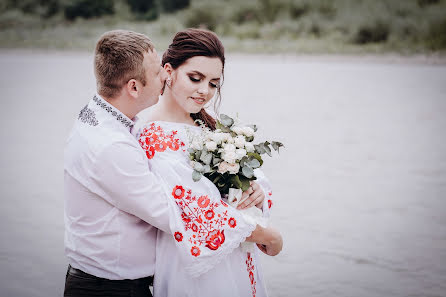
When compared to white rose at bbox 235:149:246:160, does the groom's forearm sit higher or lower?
lower

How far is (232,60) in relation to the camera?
67.5 feet

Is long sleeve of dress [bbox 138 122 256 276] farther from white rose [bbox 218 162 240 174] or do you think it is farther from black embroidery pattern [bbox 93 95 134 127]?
black embroidery pattern [bbox 93 95 134 127]

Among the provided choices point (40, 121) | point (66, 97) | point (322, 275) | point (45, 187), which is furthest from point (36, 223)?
point (66, 97)

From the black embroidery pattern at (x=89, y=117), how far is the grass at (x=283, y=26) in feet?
58.1

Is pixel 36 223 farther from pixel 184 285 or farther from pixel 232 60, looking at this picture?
pixel 232 60

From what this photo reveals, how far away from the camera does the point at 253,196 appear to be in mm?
2738

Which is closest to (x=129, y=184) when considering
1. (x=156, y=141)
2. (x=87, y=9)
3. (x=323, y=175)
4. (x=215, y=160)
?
(x=156, y=141)

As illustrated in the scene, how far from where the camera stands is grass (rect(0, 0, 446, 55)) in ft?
66.0

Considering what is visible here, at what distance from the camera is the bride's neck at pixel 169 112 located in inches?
111

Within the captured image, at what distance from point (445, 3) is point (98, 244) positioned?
2247 centimetres

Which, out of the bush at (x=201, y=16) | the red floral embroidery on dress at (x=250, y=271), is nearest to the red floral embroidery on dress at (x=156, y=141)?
the red floral embroidery on dress at (x=250, y=271)

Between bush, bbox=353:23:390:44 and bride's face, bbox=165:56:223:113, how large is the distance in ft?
62.0

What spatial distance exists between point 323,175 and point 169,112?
5.68 metres

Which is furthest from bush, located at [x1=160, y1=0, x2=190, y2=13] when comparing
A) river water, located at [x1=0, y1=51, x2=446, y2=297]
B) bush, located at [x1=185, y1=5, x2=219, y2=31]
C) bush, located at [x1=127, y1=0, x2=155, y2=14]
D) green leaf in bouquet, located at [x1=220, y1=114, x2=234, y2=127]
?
green leaf in bouquet, located at [x1=220, y1=114, x2=234, y2=127]
